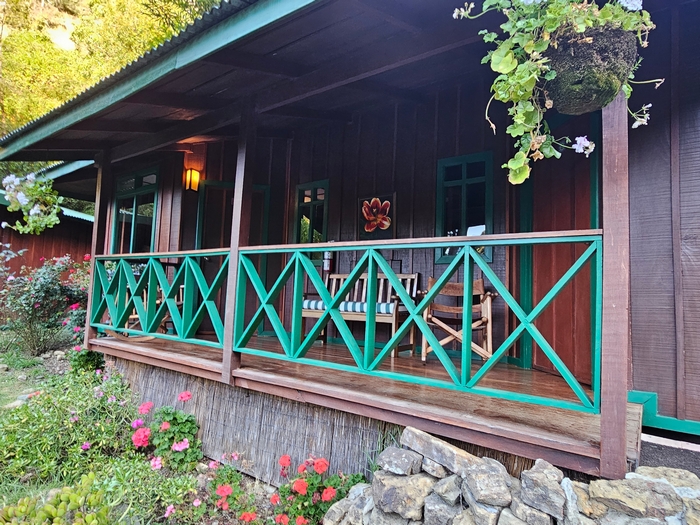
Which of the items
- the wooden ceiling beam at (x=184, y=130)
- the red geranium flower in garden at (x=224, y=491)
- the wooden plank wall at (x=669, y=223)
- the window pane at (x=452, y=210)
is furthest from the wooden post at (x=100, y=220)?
the wooden plank wall at (x=669, y=223)

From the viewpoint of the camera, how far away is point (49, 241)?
10055 mm

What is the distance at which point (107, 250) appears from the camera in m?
6.40

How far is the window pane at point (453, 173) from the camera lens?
4.07 metres

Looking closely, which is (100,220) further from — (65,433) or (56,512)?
(56,512)

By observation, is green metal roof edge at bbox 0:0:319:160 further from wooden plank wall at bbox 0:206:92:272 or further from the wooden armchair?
wooden plank wall at bbox 0:206:92:272

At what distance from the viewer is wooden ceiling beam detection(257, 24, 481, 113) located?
2494 millimetres

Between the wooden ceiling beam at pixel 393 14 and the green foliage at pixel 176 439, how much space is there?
313 centimetres

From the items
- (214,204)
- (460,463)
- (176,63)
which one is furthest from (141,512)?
(214,204)

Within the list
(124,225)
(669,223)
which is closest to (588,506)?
(669,223)

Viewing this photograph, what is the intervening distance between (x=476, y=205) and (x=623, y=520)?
2800 mm

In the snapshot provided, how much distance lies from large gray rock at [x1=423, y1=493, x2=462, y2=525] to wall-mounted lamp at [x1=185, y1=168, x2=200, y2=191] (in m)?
4.78

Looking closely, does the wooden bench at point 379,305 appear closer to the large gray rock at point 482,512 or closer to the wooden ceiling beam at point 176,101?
the large gray rock at point 482,512

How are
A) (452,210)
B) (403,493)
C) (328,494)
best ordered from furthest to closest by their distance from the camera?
(452,210), (328,494), (403,493)

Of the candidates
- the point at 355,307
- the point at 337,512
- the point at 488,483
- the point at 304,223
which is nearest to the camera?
the point at 488,483
